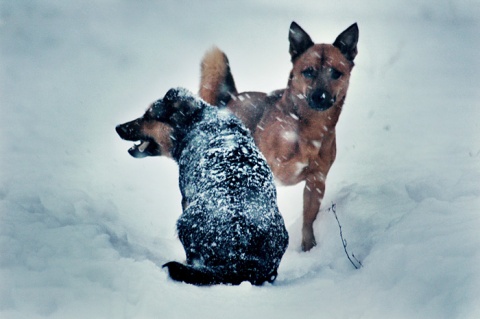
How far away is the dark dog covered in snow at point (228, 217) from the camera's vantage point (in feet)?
12.6

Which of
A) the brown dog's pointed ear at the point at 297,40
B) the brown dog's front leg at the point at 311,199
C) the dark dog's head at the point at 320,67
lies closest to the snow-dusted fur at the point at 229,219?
the dark dog's head at the point at 320,67

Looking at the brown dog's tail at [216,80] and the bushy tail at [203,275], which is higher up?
the brown dog's tail at [216,80]

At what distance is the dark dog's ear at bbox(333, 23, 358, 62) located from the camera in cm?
582

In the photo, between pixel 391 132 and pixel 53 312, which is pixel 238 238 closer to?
pixel 53 312

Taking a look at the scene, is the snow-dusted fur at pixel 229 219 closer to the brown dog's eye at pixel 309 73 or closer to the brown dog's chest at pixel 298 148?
the brown dog's chest at pixel 298 148

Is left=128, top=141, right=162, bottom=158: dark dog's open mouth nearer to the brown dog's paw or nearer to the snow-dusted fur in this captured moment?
the snow-dusted fur

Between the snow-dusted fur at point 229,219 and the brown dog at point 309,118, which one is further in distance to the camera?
the brown dog at point 309,118

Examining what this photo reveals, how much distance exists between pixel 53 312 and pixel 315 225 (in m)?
3.46

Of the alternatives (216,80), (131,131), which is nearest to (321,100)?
(216,80)

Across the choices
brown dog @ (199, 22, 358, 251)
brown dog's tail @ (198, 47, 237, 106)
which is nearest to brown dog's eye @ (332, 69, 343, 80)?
brown dog @ (199, 22, 358, 251)

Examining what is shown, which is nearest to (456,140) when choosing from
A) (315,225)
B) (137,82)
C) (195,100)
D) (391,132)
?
(391,132)

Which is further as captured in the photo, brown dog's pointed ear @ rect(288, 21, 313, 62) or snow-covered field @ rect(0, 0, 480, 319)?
brown dog's pointed ear @ rect(288, 21, 313, 62)

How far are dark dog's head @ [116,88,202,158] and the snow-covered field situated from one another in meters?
0.72

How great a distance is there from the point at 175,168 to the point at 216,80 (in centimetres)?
147
